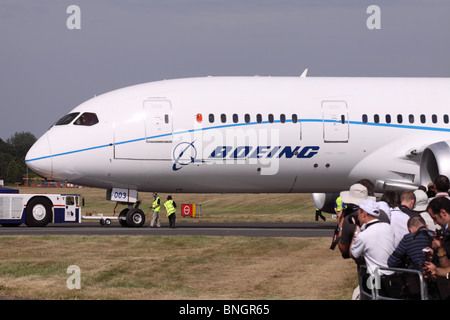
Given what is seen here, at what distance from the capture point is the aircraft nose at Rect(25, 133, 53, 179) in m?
29.7

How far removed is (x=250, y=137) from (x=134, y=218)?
575 centimetres

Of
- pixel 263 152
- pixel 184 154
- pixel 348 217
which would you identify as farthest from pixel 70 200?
pixel 348 217

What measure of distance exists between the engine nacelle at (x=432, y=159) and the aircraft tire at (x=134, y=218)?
10646 millimetres

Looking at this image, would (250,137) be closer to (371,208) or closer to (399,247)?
(371,208)

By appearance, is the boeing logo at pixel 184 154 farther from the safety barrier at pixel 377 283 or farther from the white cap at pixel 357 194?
the safety barrier at pixel 377 283

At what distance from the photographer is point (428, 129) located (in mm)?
31953

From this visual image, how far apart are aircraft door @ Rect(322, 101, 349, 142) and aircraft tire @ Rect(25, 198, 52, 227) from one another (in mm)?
12066

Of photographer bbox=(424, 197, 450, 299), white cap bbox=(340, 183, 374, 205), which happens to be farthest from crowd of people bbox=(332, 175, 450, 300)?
white cap bbox=(340, 183, 374, 205)

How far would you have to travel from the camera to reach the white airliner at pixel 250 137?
98.4 feet

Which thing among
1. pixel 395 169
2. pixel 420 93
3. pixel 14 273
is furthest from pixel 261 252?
Answer: pixel 420 93

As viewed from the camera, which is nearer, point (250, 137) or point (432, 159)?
point (432, 159)

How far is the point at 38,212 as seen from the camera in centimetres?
3466

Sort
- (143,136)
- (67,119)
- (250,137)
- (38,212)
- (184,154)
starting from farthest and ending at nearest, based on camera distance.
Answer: (38,212) < (67,119) < (250,137) < (184,154) < (143,136)
